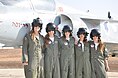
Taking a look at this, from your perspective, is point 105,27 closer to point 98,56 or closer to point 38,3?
point 38,3

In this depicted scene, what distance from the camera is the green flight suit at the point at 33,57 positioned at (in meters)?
8.47

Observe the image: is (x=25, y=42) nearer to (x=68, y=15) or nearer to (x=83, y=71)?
(x=83, y=71)

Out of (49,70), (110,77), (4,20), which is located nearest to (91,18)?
(110,77)

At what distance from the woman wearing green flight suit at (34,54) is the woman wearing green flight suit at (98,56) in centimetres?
130

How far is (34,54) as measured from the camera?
8508mm

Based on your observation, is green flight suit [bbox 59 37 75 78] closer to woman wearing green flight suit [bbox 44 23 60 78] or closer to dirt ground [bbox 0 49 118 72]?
woman wearing green flight suit [bbox 44 23 60 78]

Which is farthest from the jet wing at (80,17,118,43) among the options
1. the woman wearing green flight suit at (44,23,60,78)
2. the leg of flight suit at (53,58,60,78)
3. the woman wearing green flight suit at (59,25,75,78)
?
the leg of flight suit at (53,58,60,78)

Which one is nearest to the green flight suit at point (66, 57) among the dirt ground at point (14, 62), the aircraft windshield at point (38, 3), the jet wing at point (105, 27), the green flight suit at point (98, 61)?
the green flight suit at point (98, 61)

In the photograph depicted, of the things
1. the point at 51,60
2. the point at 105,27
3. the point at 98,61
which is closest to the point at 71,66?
the point at 51,60

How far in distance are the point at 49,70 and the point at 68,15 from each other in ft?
12.8

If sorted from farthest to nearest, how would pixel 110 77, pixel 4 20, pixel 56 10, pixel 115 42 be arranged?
1. pixel 115 42
2. pixel 110 77
3. pixel 56 10
4. pixel 4 20

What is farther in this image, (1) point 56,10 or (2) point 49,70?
(1) point 56,10

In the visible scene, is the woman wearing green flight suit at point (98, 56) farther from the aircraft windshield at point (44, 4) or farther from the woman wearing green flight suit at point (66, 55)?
the aircraft windshield at point (44, 4)

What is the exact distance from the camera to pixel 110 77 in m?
15.0
